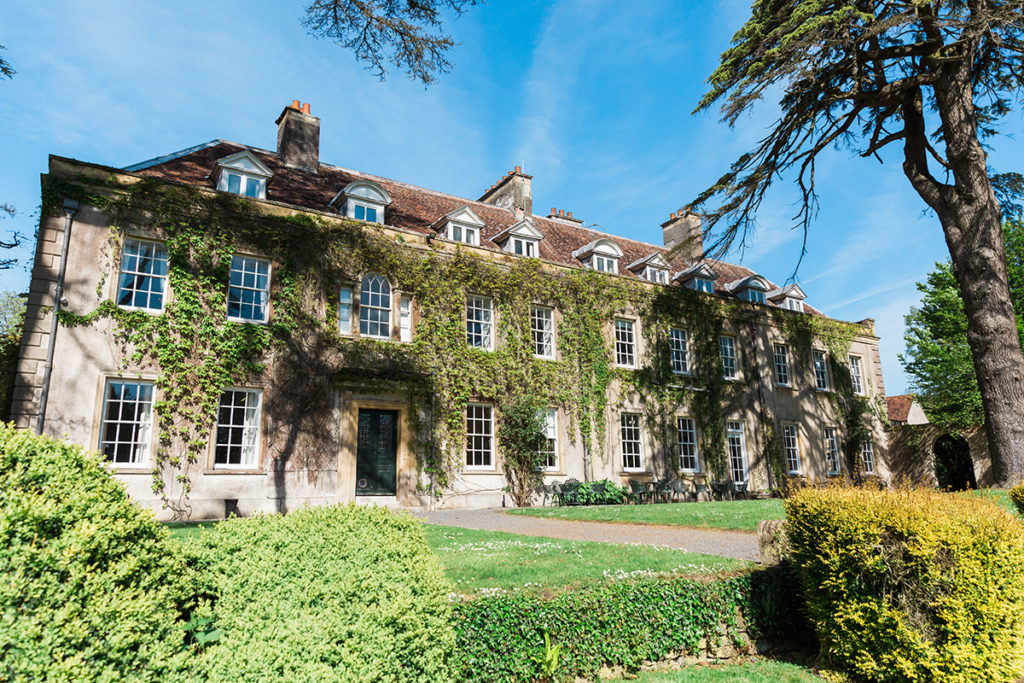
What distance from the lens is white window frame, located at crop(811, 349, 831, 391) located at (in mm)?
28422

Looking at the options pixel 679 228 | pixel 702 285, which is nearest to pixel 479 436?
pixel 702 285

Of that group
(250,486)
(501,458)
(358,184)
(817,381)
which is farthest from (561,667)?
(817,381)

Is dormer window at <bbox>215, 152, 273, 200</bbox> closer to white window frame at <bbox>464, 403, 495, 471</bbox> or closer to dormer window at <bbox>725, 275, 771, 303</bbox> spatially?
white window frame at <bbox>464, 403, 495, 471</bbox>

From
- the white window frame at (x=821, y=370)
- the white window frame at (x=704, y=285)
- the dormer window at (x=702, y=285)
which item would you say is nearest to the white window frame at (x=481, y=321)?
the white window frame at (x=704, y=285)

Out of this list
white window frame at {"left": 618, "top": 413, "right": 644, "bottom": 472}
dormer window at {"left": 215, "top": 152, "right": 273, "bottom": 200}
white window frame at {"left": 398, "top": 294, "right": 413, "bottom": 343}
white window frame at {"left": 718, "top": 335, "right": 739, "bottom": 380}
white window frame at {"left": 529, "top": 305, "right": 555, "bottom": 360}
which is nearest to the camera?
dormer window at {"left": 215, "top": 152, "right": 273, "bottom": 200}

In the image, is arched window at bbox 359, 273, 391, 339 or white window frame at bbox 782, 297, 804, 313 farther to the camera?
white window frame at bbox 782, 297, 804, 313

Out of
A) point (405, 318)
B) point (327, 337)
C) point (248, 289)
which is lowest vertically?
point (327, 337)

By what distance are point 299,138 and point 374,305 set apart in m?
6.79

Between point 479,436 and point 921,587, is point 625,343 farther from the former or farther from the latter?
point 921,587

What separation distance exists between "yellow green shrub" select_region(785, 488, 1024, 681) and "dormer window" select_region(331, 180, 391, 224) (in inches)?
602

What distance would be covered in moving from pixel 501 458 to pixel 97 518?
1529 centimetres

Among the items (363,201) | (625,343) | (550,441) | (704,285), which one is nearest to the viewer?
(363,201)

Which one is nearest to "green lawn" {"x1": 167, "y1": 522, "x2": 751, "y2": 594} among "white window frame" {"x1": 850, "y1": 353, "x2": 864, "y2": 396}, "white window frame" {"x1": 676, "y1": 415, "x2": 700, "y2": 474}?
"white window frame" {"x1": 676, "y1": 415, "x2": 700, "y2": 474}

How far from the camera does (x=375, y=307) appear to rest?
1766cm
